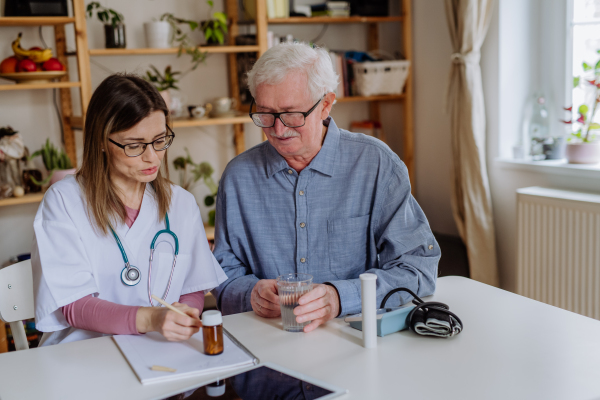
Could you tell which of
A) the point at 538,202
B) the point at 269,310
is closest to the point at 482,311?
the point at 269,310

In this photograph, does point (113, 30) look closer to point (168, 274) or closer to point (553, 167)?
point (168, 274)

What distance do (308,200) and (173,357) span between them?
644mm

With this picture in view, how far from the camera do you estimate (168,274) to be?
1.54 m

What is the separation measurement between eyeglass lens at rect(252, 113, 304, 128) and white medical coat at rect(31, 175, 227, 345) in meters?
0.30

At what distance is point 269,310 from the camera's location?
4.57 ft

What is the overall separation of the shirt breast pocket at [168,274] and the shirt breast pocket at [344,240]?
398mm

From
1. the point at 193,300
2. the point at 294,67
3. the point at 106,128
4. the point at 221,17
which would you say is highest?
the point at 221,17

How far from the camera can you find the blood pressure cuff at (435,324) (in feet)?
4.00

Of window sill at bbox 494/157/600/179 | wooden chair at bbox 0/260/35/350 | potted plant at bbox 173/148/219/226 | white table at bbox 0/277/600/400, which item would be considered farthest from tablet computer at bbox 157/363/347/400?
potted plant at bbox 173/148/219/226

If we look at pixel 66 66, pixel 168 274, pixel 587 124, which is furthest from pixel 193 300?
pixel 587 124

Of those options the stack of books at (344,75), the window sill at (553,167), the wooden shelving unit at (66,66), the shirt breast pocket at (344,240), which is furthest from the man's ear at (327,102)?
the stack of books at (344,75)

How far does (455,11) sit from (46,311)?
8.35 ft

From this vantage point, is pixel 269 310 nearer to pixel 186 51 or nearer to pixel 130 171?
pixel 130 171

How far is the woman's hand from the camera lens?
4.04 feet
